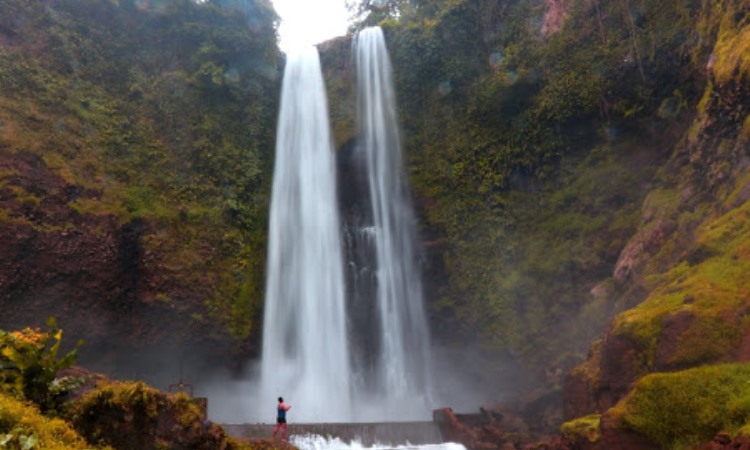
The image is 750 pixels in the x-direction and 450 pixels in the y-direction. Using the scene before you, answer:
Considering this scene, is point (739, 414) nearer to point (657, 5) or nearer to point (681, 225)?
point (681, 225)

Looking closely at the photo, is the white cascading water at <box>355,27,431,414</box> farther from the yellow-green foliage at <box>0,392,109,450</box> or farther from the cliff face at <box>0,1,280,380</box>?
the yellow-green foliage at <box>0,392,109,450</box>

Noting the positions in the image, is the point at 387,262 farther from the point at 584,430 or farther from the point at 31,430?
the point at 31,430

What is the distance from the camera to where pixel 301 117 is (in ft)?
86.3

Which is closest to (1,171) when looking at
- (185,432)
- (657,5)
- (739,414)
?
(185,432)

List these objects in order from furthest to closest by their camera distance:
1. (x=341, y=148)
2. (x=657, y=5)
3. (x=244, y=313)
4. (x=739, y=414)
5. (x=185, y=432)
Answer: (x=341, y=148)
(x=244, y=313)
(x=657, y=5)
(x=185, y=432)
(x=739, y=414)

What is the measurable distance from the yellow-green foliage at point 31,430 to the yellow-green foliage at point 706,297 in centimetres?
963

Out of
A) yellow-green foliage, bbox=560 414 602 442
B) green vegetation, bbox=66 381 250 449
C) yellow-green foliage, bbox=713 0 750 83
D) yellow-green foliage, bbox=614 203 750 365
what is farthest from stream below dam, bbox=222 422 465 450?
yellow-green foliage, bbox=713 0 750 83

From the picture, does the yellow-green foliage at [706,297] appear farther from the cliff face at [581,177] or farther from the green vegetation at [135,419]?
the green vegetation at [135,419]

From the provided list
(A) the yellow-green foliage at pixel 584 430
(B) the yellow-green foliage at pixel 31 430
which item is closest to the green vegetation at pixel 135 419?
(B) the yellow-green foliage at pixel 31 430

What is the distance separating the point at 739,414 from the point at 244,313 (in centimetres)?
1717

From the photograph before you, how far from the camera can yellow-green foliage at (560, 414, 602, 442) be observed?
9.72 m

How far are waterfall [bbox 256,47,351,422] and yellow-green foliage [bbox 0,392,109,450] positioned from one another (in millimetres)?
12580

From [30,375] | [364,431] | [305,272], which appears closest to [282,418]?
[364,431]

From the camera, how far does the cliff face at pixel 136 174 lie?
56.7ft
